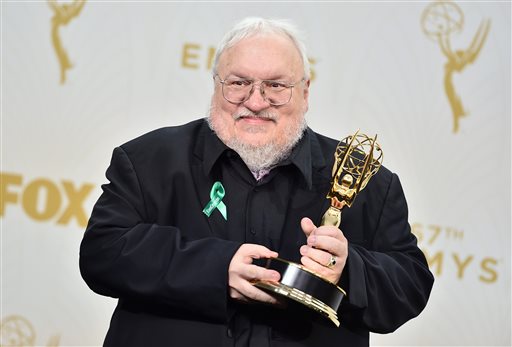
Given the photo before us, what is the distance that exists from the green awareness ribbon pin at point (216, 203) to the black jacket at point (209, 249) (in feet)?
0.06

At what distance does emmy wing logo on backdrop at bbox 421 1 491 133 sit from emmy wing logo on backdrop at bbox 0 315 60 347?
1965 millimetres

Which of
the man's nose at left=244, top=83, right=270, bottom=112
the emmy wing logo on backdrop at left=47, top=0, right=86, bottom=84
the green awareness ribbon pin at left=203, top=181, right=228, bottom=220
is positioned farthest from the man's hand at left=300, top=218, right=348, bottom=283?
the emmy wing logo on backdrop at left=47, top=0, right=86, bottom=84

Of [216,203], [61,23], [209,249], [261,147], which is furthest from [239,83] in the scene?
[61,23]

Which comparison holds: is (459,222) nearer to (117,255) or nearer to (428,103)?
(428,103)

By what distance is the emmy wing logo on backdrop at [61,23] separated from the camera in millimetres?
3270

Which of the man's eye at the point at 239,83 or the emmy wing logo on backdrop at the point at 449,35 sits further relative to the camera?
the emmy wing logo on backdrop at the point at 449,35

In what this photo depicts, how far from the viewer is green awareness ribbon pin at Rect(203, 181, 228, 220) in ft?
7.22

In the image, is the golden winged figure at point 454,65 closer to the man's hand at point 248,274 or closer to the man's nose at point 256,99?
the man's nose at point 256,99

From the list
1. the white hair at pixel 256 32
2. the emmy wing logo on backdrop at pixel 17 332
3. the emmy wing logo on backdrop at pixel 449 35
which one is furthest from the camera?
the emmy wing logo on backdrop at pixel 449 35

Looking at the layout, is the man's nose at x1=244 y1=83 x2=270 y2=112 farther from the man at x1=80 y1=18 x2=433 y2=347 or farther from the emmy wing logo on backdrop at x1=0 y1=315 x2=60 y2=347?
the emmy wing logo on backdrop at x1=0 y1=315 x2=60 y2=347

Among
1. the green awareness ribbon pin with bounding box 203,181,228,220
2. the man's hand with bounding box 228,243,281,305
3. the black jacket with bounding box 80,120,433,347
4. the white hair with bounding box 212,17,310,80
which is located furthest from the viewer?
the white hair with bounding box 212,17,310,80

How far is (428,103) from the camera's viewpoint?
3.56 metres

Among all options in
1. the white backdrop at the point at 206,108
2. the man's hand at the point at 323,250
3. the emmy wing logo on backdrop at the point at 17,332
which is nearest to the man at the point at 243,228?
the man's hand at the point at 323,250

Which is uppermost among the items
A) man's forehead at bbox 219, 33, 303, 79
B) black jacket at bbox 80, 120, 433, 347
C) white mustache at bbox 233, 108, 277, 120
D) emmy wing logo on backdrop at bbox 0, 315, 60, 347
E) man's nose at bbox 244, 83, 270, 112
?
man's forehead at bbox 219, 33, 303, 79
